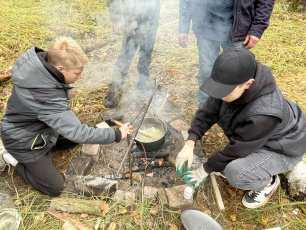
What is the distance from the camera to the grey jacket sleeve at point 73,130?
3.02 m

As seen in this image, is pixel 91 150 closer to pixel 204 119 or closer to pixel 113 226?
pixel 113 226

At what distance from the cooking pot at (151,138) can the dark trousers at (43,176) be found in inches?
36.4

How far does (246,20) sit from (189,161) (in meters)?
1.69

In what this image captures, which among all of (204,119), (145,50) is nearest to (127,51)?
(145,50)

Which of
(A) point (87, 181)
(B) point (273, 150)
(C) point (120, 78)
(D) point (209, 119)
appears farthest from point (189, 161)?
(C) point (120, 78)

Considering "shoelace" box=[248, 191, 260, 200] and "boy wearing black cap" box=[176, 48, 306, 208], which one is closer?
"boy wearing black cap" box=[176, 48, 306, 208]

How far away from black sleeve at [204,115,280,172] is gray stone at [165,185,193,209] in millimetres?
437

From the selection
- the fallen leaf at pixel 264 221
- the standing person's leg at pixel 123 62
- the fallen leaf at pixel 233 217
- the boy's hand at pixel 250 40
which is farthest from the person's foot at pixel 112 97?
the fallen leaf at pixel 264 221

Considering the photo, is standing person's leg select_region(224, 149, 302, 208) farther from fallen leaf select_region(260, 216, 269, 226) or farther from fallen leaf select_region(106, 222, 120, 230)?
fallen leaf select_region(106, 222, 120, 230)

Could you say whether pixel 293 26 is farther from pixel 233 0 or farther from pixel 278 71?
pixel 233 0

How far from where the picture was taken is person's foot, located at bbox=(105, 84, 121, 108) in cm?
445

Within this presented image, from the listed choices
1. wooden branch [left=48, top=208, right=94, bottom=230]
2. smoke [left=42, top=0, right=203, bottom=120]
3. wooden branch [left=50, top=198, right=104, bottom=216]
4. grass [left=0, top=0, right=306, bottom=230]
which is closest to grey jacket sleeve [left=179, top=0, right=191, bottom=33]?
smoke [left=42, top=0, right=203, bottom=120]

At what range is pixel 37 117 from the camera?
10.2 feet

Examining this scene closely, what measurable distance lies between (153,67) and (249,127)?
114 inches
